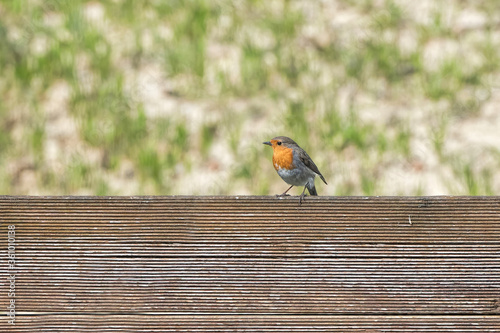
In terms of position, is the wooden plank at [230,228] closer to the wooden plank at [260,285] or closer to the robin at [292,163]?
the wooden plank at [260,285]

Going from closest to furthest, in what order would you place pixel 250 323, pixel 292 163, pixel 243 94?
pixel 250 323 → pixel 292 163 → pixel 243 94

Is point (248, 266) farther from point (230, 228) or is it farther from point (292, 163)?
point (292, 163)

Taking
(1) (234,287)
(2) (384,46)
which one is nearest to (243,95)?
(2) (384,46)

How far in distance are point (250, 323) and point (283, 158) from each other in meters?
1.83

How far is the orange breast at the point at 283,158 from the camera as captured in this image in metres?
3.52

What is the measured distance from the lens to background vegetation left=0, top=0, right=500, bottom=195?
15.7 ft

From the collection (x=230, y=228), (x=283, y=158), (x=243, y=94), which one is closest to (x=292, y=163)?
(x=283, y=158)

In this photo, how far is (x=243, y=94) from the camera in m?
5.54

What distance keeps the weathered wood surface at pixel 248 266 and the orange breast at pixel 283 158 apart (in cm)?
170

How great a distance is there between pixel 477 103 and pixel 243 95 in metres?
1.96

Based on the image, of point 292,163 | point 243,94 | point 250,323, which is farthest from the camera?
point 243,94

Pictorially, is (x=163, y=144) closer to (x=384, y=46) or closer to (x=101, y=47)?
(x=101, y=47)

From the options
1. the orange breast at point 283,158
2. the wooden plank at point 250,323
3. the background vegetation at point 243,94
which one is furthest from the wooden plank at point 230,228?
the background vegetation at point 243,94

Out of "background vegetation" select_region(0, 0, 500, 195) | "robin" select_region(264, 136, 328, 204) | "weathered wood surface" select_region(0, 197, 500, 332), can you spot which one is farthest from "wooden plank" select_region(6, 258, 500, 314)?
"background vegetation" select_region(0, 0, 500, 195)
